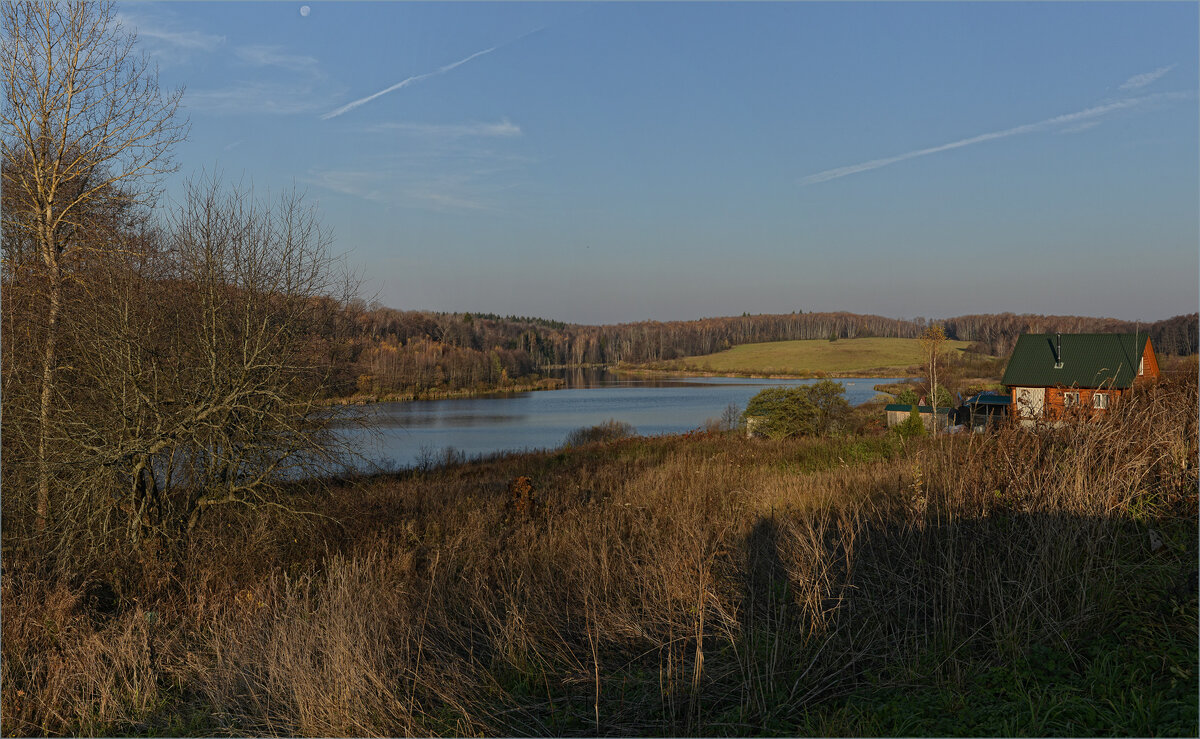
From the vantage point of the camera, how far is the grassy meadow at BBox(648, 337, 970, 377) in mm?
90062

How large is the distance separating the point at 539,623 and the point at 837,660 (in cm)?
224

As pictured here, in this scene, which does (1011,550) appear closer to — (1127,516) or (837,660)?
(1127,516)

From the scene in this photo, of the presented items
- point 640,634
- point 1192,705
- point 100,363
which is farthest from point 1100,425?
point 100,363

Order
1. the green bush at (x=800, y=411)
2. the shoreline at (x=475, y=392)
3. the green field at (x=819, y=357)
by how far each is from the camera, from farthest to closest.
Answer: the green field at (x=819, y=357) < the shoreline at (x=475, y=392) < the green bush at (x=800, y=411)

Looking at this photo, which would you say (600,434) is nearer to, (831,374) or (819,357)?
(831,374)

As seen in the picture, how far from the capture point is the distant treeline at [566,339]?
26266 mm

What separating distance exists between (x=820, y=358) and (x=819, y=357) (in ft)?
2.53

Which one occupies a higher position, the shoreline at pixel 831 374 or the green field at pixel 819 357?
the green field at pixel 819 357

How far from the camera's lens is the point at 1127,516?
545cm

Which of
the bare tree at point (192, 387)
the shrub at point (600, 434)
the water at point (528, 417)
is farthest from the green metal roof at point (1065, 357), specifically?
the bare tree at point (192, 387)

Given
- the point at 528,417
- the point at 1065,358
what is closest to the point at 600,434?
the point at 528,417

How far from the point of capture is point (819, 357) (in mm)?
97250

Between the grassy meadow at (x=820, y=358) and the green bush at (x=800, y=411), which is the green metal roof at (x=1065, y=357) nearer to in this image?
the green bush at (x=800, y=411)

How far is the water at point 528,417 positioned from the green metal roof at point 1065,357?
48.7 feet
